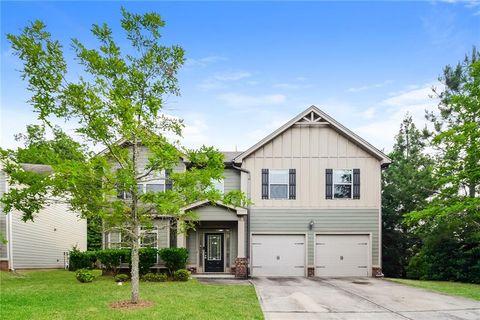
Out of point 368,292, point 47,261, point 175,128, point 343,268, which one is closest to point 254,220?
point 343,268

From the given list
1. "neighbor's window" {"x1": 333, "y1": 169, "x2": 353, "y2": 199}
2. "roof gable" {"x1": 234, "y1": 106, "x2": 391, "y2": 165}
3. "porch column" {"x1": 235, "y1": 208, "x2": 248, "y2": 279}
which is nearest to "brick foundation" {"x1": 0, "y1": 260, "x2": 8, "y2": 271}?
"porch column" {"x1": 235, "y1": 208, "x2": 248, "y2": 279}

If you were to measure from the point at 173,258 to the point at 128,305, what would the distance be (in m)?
6.40

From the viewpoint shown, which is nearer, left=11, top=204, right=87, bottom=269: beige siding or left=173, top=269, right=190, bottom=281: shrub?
left=173, top=269, right=190, bottom=281: shrub

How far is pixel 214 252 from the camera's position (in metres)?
19.2

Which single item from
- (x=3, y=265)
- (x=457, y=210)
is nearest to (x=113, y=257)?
(x=3, y=265)

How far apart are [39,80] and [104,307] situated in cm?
591

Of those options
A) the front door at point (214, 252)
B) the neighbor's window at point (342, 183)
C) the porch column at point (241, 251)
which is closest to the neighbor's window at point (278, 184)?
the porch column at point (241, 251)

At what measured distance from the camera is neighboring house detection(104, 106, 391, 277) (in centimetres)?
1861

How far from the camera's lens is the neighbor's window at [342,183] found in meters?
18.8

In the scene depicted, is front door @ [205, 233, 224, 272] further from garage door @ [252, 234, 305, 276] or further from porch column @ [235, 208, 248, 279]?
garage door @ [252, 234, 305, 276]

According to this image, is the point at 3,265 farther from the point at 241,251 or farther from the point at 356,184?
the point at 356,184

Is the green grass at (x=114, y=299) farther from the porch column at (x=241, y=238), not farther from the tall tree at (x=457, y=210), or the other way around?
the tall tree at (x=457, y=210)

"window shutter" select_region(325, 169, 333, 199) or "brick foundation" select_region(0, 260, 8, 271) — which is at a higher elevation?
"window shutter" select_region(325, 169, 333, 199)

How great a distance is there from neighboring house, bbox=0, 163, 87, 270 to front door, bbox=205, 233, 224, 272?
6278mm
